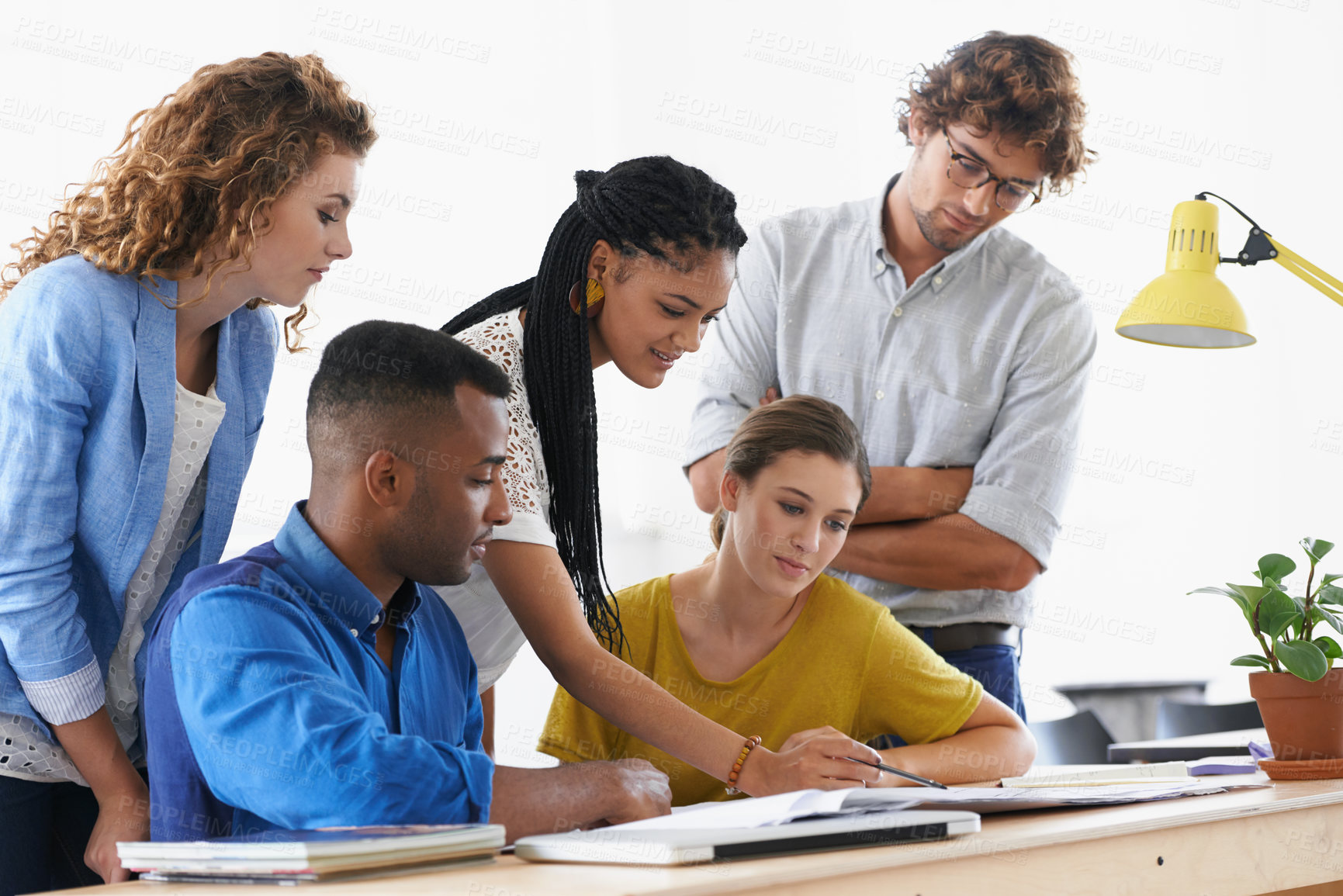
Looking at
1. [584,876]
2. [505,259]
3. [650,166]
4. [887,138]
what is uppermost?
[887,138]

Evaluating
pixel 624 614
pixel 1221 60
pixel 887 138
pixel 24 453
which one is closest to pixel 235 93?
pixel 24 453

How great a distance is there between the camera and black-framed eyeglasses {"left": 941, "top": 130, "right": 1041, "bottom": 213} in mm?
1988

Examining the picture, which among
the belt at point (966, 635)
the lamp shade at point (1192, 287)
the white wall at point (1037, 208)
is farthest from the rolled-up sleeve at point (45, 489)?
the white wall at point (1037, 208)

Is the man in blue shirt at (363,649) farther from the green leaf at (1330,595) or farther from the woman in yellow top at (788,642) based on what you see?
the green leaf at (1330,595)

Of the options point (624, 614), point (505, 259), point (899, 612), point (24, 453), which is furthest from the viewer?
point (505, 259)

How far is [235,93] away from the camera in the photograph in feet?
4.70

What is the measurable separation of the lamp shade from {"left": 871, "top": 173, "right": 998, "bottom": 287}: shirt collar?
11.7 inches

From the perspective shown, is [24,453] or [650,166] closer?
[24,453]

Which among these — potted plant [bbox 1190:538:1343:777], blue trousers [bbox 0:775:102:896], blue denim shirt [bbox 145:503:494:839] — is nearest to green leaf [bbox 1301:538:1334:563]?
potted plant [bbox 1190:538:1343:777]

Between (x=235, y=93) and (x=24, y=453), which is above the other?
(x=235, y=93)

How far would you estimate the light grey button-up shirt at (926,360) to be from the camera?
2.01 m

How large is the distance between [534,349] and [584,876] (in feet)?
2.72

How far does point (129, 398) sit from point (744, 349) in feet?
3.73

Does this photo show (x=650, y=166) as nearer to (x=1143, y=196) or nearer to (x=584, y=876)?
(x=584, y=876)
